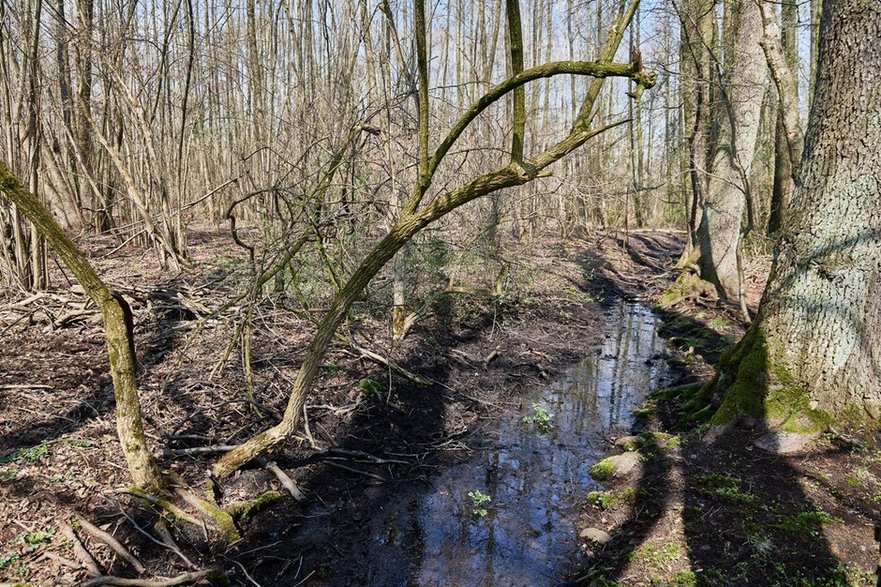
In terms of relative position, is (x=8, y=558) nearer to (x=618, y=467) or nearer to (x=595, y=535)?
(x=595, y=535)

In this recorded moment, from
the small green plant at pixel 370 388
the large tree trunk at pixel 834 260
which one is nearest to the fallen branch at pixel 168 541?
the small green plant at pixel 370 388

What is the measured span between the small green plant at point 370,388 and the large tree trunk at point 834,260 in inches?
147

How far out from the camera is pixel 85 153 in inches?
418

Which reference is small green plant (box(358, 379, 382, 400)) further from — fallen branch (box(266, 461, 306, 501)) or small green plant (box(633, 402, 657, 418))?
small green plant (box(633, 402, 657, 418))

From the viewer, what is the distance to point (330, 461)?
5.13m

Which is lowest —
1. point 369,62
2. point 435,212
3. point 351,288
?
point 351,288

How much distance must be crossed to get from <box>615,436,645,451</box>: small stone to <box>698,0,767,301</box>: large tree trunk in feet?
19.1

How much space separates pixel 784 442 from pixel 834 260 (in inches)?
60.2

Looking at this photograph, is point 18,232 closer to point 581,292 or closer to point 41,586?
point 41,586

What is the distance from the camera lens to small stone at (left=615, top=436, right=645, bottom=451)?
5477 millimetres

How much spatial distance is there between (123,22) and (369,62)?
432 cm

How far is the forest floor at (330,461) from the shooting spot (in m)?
3.39

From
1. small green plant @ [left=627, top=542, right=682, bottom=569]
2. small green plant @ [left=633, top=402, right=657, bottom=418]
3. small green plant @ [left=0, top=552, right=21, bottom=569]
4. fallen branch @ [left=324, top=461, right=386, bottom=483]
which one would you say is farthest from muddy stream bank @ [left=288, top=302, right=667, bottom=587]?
small green plant @ [left=0, top=552, right=21, bottom=569]

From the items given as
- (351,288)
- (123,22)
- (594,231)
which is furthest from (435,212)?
(594,231)
